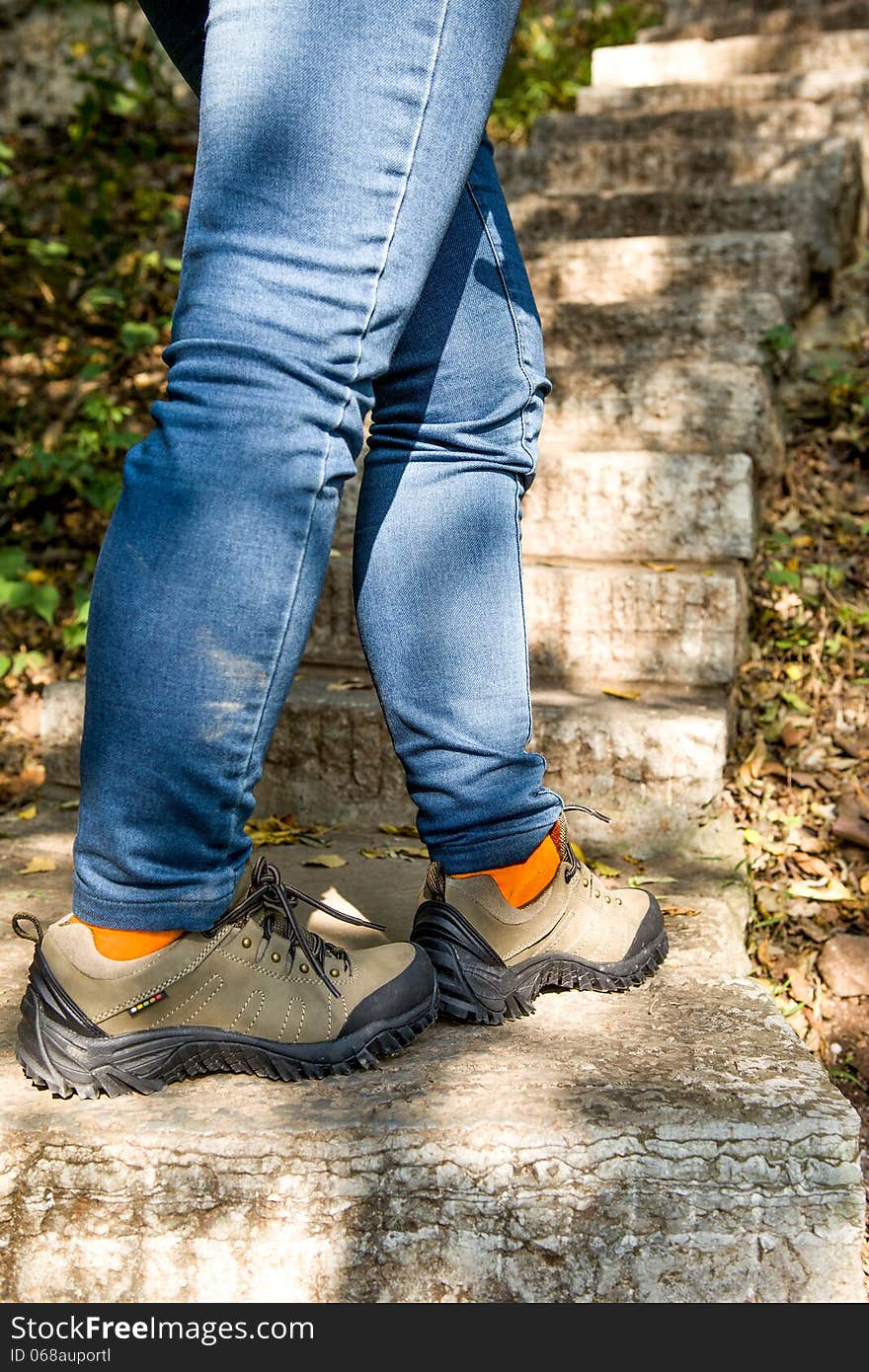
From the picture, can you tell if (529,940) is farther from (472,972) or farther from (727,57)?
(727,57)

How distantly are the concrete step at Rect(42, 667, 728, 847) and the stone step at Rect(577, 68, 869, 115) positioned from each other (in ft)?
8.52

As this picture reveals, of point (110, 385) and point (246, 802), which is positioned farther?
point (110, 385)

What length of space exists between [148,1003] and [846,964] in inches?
51.6

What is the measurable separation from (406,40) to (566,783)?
1441mm

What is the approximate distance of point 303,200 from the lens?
1.09m

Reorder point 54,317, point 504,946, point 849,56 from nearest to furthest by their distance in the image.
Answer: point 504,946
point 54,317
point 849,56

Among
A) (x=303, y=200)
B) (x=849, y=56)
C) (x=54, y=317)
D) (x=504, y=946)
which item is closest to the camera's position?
(x=303, y=200)

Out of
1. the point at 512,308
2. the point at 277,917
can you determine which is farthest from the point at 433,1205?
the point at 512,308

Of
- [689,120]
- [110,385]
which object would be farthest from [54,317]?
[689,120]

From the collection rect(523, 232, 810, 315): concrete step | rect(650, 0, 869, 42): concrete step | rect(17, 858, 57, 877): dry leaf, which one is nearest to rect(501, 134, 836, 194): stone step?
rect(523, 232, 810, 315): concrete step

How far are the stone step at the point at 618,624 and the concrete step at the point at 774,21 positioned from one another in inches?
125

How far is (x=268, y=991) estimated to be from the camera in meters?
1.30

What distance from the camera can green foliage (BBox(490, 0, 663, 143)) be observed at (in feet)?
17.4
